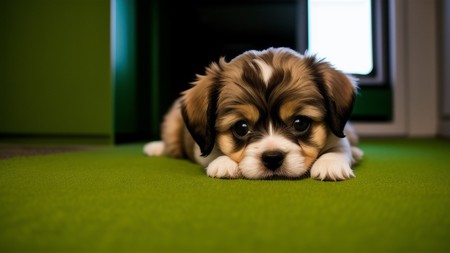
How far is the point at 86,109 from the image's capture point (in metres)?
4.76

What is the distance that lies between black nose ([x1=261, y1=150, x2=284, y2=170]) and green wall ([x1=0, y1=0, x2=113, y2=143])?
3.12 meters

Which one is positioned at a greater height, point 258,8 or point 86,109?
point 258,8

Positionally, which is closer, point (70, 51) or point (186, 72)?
point (70, 51)

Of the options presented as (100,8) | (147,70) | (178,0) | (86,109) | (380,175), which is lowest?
(380,175)

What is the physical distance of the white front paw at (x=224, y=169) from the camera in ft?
6.88

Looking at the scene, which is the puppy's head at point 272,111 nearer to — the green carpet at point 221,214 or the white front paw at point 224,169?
the white front paw at point 224,169

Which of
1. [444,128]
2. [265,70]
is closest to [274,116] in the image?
[265,70]

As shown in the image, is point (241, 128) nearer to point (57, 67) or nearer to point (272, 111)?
point (272, 111)

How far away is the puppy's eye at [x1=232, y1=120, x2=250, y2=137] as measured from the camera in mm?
2145

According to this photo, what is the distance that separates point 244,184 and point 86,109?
3.34m

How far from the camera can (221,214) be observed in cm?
130

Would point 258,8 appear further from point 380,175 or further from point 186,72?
point 380,175

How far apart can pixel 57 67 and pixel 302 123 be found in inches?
139

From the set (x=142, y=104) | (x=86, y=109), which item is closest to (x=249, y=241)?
(x=86, y=109)
